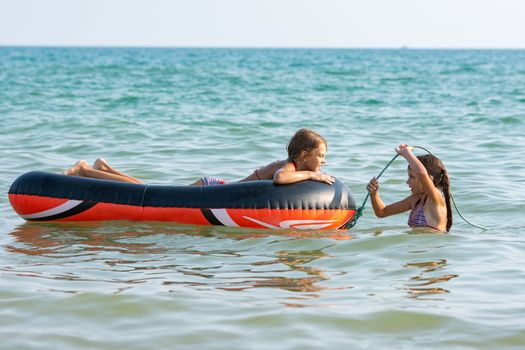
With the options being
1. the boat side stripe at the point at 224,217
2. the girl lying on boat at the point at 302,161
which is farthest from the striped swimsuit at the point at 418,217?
the boat side stripe at the point at 224,217

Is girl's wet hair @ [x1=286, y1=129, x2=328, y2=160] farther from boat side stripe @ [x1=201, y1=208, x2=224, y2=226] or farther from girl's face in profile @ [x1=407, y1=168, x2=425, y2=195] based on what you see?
boat side stripe @ [x1=201, y1=208, x2=224, y2=226]

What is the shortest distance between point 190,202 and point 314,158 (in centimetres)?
102

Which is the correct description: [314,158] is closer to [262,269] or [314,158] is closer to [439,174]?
[439,174]

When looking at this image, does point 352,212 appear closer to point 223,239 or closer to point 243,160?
point 223,239

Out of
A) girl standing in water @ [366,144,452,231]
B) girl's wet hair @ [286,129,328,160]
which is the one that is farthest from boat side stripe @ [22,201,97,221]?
girl standing in water @ [366,144,452,231]

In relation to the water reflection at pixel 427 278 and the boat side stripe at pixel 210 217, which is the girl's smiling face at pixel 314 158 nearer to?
the boat side stripe at pixel 210 217

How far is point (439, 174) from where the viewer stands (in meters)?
6.75

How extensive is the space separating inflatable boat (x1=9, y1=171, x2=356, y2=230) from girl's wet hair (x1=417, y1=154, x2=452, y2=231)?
2.18 feet

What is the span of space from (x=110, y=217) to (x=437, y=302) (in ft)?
10.1

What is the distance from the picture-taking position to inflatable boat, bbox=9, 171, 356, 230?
22.3 feet

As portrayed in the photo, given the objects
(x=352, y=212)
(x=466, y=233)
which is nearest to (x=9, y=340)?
(x=352, y=212)

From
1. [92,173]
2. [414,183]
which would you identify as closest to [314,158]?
[414,183]

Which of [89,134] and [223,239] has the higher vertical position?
[89,134]

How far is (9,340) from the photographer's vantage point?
14.2 ft
